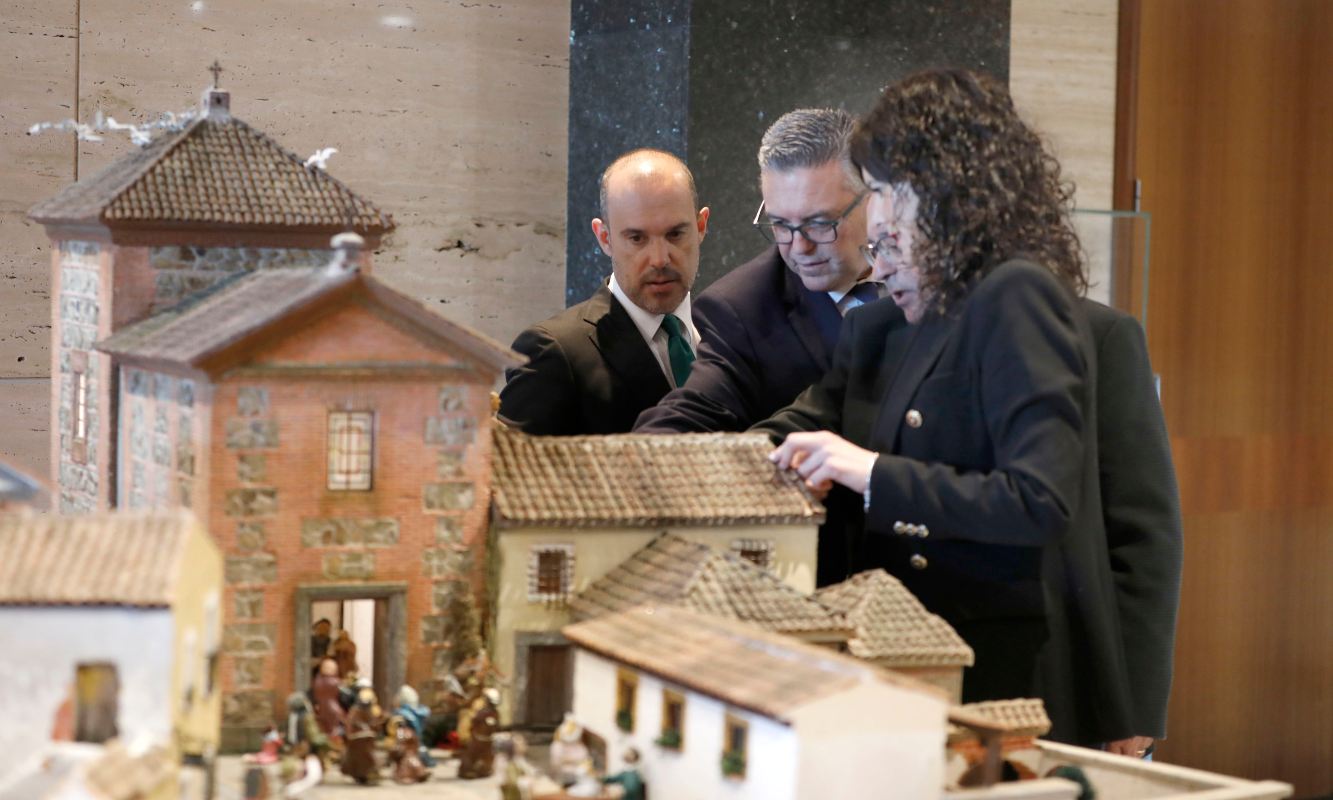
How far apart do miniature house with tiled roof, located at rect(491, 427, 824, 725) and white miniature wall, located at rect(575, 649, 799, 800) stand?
304 mm

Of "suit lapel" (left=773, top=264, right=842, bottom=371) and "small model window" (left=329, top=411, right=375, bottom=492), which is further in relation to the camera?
"suit lapel" (left=773, top=264, right=842, bottom=371)

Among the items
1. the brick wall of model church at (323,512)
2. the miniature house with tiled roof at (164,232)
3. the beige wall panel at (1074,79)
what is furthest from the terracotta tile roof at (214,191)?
the beige wall panel at (1074,79)

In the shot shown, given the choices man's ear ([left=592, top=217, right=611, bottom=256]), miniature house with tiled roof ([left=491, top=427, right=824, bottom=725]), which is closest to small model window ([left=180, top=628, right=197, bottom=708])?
miniature house with tiled roof ([left=491, top=427, right=824, bottom=725])

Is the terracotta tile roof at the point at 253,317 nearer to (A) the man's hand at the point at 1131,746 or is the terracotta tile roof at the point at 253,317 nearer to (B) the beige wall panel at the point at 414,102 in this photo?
(A) the man's hand at the point at 1131,746

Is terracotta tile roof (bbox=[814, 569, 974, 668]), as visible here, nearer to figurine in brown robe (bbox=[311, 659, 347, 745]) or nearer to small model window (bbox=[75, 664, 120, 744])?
figurine in brown robe (bbox=[311, 659, 347, 745])

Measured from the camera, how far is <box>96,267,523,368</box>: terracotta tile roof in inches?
132

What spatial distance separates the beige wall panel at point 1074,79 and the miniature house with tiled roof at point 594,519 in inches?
206

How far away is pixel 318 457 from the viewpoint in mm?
3422

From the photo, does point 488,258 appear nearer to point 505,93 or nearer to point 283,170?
point 505,93

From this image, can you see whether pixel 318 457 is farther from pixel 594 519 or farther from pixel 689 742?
pixel 689 742

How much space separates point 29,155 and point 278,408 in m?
4.04

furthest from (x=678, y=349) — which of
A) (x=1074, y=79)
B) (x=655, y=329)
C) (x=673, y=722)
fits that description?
(x=1074, y=79)

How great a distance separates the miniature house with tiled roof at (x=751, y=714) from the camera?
2791 millimetres

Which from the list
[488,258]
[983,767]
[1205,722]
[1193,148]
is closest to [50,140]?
[488,258]
